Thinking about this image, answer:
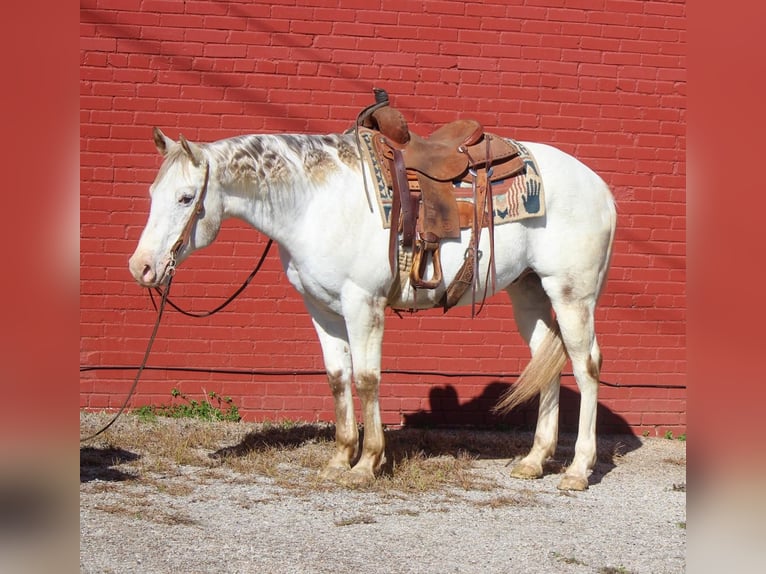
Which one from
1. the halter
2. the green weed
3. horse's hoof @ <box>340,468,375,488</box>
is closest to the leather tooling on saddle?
the halter

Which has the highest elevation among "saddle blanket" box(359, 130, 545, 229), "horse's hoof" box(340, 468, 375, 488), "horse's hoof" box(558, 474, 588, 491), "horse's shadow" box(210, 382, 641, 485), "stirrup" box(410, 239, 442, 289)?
"saddle blanket" box(359, 130, 545, 229)

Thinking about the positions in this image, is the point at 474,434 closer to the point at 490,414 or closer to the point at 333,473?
the point at 490,414

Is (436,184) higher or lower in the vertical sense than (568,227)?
higher

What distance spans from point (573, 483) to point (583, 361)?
74 cm

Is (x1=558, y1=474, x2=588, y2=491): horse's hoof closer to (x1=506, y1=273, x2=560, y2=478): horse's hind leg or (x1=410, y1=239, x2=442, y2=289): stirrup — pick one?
(x1=506, y1=273, x2=560, y2=478): horse's hind leg

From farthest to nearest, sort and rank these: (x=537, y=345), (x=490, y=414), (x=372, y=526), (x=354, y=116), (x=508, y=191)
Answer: (x=490, y=414) < (x=354, y=116) < (x=537, y=345) < (x=508, y=191) < (x=372, y=526)

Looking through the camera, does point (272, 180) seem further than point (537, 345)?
No

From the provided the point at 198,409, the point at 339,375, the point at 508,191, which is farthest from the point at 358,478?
the point at 198,409

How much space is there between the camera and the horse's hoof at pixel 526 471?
5.60 meters

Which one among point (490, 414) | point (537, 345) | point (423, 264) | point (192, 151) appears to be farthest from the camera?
point (490, 414)

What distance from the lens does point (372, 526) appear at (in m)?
4.45

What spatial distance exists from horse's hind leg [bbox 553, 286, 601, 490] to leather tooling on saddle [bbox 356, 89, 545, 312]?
0.59m

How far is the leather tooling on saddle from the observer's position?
510cm
